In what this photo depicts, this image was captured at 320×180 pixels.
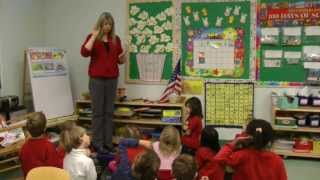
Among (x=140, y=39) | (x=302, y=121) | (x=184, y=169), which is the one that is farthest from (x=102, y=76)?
(x=184, y=169)

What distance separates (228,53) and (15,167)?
2.81 metres

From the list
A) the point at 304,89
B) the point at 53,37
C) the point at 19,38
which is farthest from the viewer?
the point at 53,37

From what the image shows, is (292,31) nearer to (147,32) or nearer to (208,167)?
(147,32)

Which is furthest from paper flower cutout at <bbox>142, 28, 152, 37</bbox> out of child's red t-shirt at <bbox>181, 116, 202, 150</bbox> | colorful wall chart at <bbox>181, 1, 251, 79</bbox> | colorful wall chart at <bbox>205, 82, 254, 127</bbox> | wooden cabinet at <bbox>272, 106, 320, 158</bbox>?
wooden cabinet at <bbox>272, 106, 320, 158</bbox>

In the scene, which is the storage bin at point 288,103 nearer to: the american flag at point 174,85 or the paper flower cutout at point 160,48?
the american flag at point 174,85

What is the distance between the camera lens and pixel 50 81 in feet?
15.9

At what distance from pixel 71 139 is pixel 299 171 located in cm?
256

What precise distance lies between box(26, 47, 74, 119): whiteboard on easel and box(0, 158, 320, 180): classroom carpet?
894 millimetres

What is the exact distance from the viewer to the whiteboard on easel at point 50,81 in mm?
4684

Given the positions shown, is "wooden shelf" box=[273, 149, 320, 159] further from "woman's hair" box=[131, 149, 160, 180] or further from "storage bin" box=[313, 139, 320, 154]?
"woman's hair" box=[131, 149, 160, 180]

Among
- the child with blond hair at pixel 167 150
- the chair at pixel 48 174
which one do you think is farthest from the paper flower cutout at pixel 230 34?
the chair at pixel 48 174

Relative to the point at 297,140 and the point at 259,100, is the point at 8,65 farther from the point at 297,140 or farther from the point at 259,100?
the point at 297,140

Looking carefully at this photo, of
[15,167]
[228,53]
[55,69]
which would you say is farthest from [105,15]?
[15,167]

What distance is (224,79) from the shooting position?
486 cm
